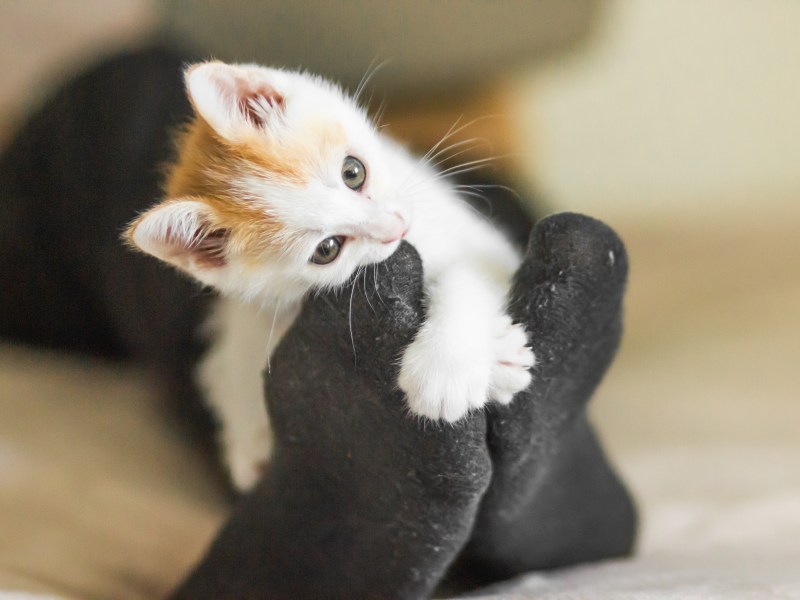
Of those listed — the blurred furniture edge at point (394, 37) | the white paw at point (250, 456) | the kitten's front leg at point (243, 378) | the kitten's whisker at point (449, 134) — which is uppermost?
the blurred furniture edge at point (394, 37)

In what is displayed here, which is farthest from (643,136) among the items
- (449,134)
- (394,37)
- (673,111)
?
(449,134)

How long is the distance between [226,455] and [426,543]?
0.45m

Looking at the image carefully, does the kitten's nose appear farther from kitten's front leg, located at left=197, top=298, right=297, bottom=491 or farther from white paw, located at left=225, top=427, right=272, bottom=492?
white paw, located at left=225, top=427, right=272, bottom=492

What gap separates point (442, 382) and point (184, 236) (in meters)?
0.34

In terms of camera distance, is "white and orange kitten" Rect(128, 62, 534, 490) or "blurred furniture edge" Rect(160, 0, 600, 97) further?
"blurred furniture edge" Rect(160, 0, 600, 97)

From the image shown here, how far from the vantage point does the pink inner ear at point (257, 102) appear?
82 cm

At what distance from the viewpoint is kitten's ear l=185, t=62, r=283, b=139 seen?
76cm

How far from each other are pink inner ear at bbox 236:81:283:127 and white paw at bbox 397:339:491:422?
35 cm

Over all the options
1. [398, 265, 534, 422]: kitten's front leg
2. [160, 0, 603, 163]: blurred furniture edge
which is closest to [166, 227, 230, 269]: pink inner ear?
[398, 265, 534, 422]: kitten's front leg

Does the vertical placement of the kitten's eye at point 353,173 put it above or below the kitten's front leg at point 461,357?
above

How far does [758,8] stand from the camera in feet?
5.30

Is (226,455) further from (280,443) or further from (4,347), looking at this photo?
(4,347)

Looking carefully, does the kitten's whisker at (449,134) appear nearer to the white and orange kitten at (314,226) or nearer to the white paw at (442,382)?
the white and orange kitten at (314,226)

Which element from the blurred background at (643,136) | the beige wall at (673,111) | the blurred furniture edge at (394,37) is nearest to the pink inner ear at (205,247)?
the blurred background at (643,136)
